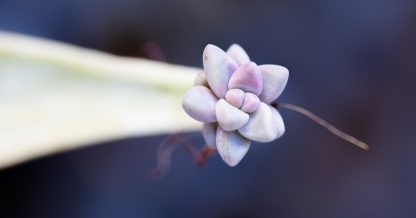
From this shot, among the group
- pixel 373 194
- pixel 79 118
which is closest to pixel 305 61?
pixel 373 194

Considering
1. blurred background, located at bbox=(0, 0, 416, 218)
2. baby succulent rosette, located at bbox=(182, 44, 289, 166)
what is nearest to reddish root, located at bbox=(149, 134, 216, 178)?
blurred background, located at bbox=(0, 0, 416, 218)

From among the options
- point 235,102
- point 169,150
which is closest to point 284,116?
point 169,150

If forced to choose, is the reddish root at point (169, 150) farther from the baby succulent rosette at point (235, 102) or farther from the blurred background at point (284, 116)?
the baby succulent rosette at point (235, 102)

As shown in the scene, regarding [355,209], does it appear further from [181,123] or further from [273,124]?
[273,124]

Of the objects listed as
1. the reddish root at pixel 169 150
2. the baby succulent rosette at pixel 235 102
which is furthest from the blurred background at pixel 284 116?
the baby succulent rosette at pixel 235 102

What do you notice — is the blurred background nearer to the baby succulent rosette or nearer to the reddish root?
the reddish root

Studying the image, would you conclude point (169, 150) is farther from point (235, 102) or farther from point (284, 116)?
point (235, 102)
